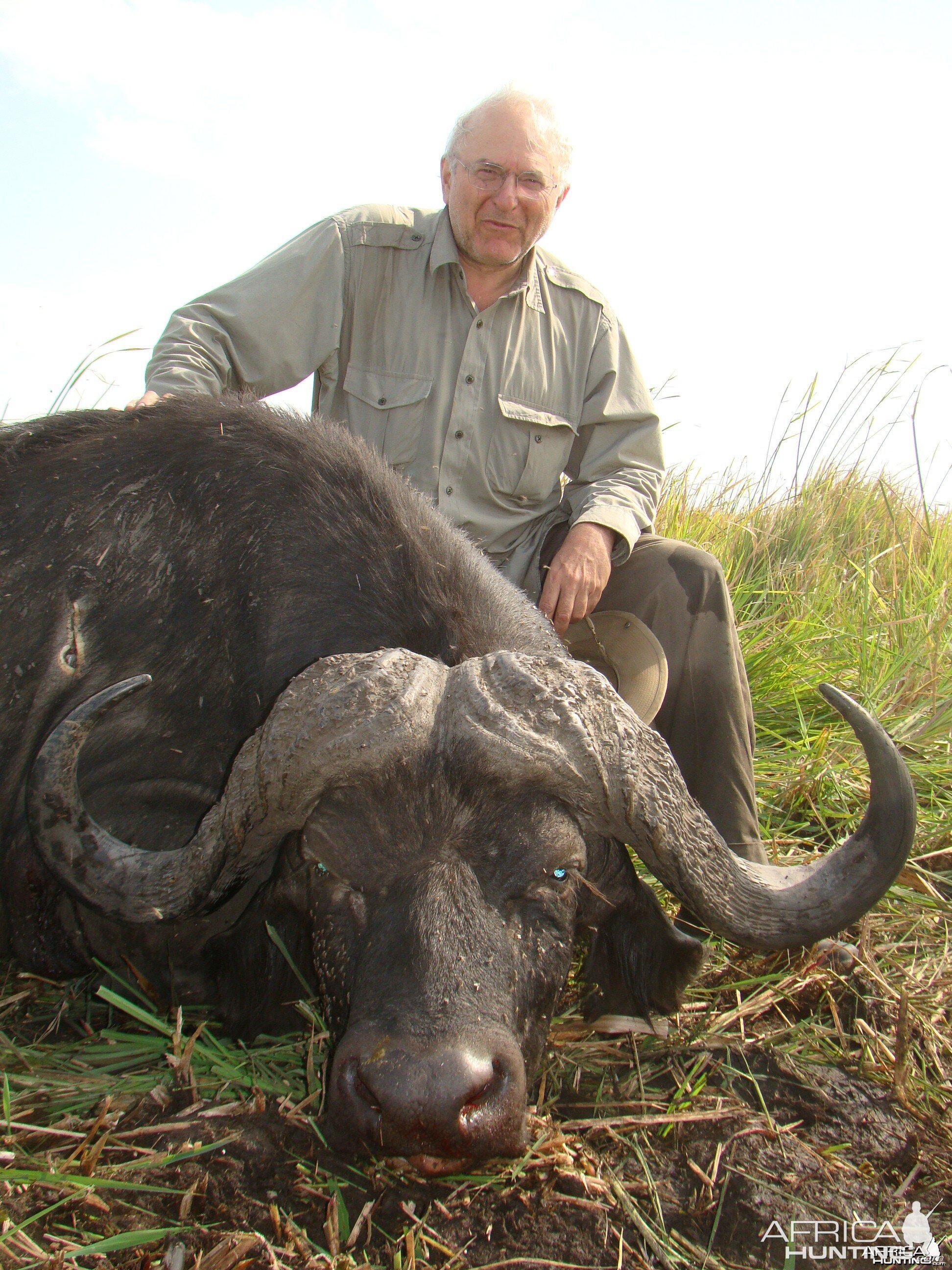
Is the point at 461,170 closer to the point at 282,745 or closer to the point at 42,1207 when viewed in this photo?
the point at 282,745

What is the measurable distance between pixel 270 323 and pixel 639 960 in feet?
10.3

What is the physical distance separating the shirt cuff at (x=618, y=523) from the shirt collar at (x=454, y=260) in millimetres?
1290

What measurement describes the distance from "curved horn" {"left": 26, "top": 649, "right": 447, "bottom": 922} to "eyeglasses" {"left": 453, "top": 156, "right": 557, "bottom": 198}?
9.90 ft

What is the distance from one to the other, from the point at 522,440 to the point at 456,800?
2612 mm

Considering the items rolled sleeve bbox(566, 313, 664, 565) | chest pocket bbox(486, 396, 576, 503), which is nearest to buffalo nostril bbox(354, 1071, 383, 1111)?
rolled sleeve bbox(566, 313, 664, 565)

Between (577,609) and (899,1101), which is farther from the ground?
(577,609)

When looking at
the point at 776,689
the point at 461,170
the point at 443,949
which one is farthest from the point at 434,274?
the point at 443,949

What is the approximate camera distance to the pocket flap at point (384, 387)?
14.5ft

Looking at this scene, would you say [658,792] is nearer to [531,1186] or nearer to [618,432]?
[531,1186]

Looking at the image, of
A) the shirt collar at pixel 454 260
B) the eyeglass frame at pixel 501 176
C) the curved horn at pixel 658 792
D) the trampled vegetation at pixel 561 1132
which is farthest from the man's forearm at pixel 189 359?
the trampled vegetation at pixel 561 1132

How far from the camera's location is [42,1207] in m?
1.99

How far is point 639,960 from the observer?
2750 mm

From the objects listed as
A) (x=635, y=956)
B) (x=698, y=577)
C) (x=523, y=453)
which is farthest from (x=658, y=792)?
(x=523, y=453)

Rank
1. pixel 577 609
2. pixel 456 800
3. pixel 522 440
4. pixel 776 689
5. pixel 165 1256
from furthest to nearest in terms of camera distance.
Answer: pixel 776 689, pixel 522 440, pixel 577 609, pixel 456 800, pixel 165 1256
